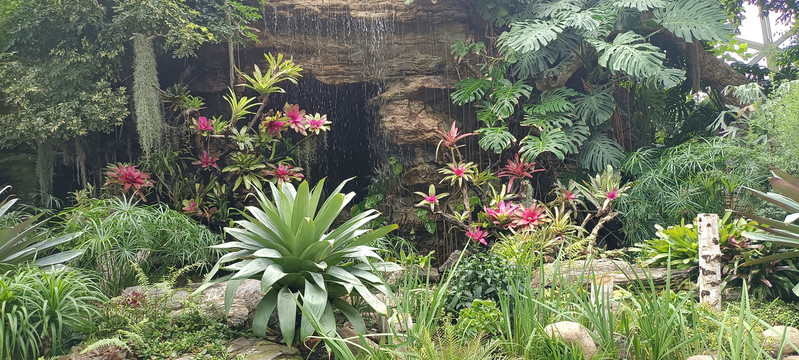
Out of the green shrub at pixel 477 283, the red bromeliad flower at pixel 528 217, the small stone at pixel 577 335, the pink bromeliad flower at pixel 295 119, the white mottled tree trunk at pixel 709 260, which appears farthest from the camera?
the pink bromeliad flower at pixel 295 119

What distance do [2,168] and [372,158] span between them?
4617mm

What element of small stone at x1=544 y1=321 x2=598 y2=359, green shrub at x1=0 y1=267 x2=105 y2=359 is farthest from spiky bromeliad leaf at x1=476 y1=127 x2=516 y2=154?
green shrub at x1=0 y1=267 x2=105 y2=359

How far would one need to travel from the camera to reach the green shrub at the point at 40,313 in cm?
282

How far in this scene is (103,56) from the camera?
5.71m

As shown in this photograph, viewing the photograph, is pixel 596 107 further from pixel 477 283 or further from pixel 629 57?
pixel 477 283

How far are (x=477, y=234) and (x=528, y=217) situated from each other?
0.58 m

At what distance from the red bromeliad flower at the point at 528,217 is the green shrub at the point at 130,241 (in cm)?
311

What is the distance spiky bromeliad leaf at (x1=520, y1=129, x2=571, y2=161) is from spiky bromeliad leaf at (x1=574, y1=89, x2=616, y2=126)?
512 mm

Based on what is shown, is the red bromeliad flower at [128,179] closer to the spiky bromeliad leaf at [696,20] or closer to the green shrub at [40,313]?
the green shrub at [40,313]

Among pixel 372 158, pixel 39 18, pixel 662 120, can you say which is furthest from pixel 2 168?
pixel 662 120

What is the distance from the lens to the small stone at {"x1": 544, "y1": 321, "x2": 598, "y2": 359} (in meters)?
2.56

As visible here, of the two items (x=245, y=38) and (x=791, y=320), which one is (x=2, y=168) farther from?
(x=791, y=320)

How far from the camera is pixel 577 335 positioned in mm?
2570

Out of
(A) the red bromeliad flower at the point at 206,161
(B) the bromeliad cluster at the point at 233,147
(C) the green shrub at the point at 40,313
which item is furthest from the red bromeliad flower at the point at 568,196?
→ (C) the green shrub at the point at 40,313
